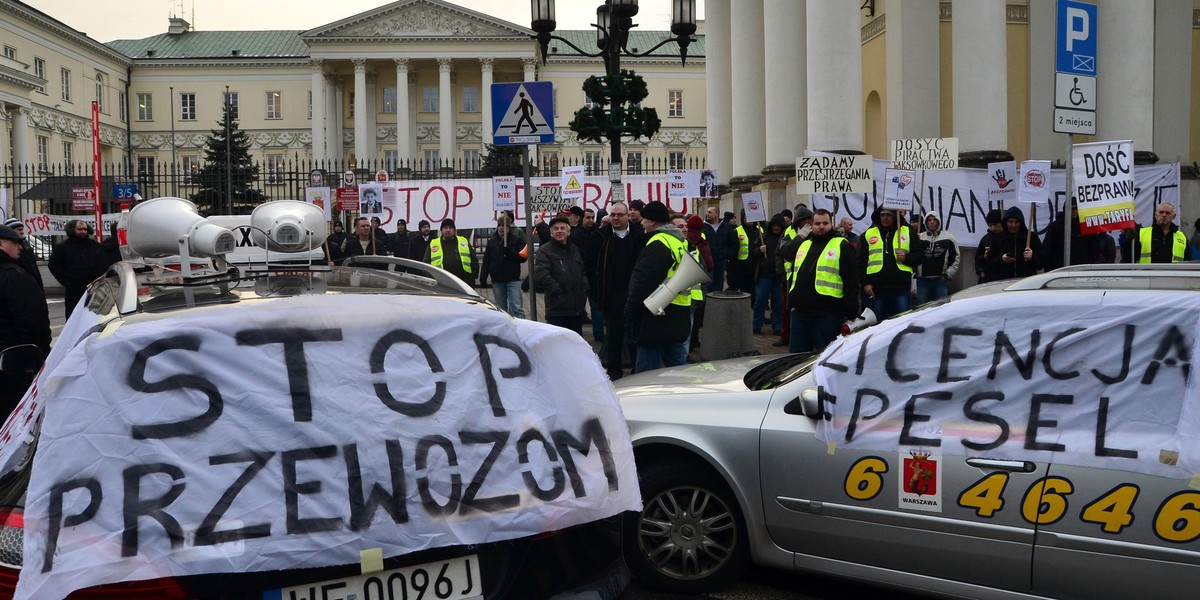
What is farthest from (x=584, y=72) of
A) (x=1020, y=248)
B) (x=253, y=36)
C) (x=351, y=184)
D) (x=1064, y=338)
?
(x=1064, y=338)

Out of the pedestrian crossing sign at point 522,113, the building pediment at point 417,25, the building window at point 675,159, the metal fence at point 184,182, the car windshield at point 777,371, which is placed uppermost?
the building pediment at point 417,25

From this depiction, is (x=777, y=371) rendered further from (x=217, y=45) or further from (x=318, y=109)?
(x=217, y=45)

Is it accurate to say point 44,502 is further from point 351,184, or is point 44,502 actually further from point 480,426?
point 351,184

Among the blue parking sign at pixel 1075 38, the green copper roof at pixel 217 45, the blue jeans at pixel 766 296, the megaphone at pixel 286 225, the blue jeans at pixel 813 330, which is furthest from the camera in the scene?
the green copper roof at pixel 217 45

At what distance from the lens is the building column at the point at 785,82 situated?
2466 centimetres

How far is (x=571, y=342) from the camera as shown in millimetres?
3656

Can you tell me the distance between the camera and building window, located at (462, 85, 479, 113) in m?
90.1

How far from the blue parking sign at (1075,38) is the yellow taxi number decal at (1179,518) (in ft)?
17.5

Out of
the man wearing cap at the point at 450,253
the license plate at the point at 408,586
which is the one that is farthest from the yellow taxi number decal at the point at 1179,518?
the man wearing cap at the point at 450,253

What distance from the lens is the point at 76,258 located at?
12805 millimetres

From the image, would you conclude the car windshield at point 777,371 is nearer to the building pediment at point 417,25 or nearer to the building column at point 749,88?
the building column at point 749,88

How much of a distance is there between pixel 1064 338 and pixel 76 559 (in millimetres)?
3706


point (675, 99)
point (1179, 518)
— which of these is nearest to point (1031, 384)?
point (1179, 518)

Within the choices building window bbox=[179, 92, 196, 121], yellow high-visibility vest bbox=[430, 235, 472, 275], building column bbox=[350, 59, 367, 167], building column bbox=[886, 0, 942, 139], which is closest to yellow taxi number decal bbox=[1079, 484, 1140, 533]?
yellow high-visibility vest bbox=[430, 235, 472, 275]
